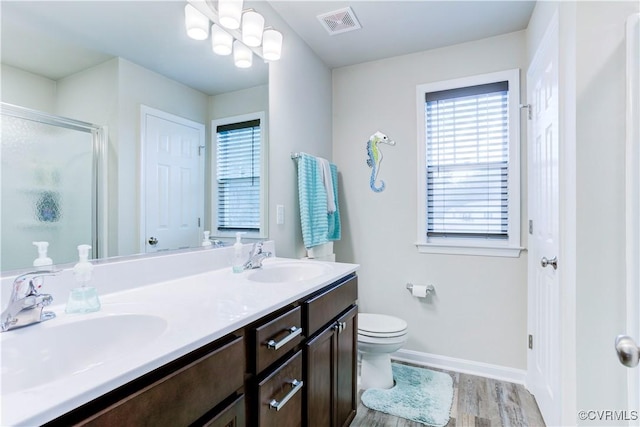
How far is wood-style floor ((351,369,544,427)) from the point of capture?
5.78ft

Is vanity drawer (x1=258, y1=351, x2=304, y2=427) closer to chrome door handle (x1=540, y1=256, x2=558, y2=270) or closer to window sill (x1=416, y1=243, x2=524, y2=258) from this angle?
chrome door handle (x1=540, y1=256, x2=558, y2=270)

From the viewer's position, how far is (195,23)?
1.45 metres

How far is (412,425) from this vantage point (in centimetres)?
175

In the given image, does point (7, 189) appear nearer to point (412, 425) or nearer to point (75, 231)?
point (75, 231)

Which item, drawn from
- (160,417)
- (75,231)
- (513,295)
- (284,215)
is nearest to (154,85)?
(75,231)

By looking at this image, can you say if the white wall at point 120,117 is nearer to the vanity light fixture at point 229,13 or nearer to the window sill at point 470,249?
the vanity light fixture at point 229,13

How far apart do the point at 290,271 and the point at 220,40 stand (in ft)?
4.09

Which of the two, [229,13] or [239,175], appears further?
[239,175]

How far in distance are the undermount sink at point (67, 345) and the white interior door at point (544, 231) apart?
65.9 inches

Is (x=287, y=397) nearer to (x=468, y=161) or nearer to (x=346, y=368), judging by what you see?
(x=346, y=368)

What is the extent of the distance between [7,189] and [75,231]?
213 mm

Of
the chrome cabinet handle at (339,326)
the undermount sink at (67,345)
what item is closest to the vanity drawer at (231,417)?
the undermount sink at (67,345)

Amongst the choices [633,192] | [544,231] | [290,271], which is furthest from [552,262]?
[290,271]

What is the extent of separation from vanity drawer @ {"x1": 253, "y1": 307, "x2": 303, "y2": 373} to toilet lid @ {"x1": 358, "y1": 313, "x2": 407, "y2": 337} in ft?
3.12
